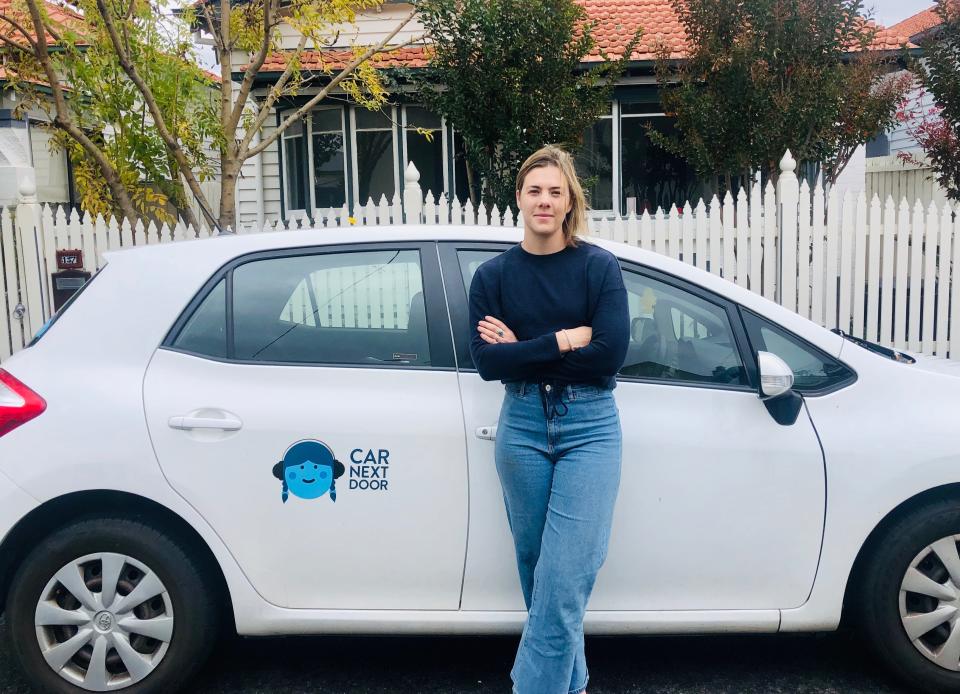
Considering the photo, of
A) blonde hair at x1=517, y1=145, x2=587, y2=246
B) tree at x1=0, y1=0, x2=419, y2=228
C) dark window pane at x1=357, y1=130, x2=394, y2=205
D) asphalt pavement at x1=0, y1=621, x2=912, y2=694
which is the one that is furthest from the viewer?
dark window pane at x1=357, y1=130, x2=394, y2=205

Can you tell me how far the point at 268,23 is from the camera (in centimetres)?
755

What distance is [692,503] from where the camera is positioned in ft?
10.3

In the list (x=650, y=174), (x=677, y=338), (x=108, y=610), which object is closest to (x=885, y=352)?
(x=677, y=338)

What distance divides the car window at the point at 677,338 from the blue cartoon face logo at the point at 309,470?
1.03 m

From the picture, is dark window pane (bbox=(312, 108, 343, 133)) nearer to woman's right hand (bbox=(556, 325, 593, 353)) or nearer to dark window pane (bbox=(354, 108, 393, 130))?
dark window pane (bbox=(354, 108, 393, 130))

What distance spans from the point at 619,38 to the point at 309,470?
11.7 meters

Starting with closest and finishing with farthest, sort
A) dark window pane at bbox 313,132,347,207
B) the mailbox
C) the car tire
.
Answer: the car tire, the mailbox, dark window pane at bbox 313,132,347,207

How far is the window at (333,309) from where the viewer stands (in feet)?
10.8

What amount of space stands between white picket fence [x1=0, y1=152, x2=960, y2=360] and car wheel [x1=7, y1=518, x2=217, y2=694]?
5421mm

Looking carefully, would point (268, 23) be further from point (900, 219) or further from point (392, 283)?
point (900, 219)

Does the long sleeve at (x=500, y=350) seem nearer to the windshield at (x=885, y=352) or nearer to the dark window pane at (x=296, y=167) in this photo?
the windshield at (x=885, y=352)

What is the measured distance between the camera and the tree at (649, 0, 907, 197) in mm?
9719

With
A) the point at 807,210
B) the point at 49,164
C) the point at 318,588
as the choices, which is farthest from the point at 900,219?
the point at 49,164

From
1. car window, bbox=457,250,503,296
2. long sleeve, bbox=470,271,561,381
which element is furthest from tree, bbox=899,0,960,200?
long sleeve, bbox=470,271,561,381
